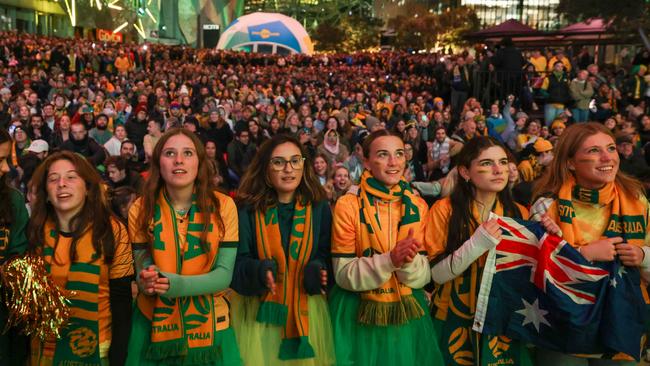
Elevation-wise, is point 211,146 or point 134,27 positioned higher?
point 134,27

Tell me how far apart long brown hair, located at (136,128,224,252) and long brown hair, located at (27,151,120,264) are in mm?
181

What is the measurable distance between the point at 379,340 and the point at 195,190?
1301mm

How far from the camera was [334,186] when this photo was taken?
798cm

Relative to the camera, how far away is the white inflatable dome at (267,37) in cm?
5756

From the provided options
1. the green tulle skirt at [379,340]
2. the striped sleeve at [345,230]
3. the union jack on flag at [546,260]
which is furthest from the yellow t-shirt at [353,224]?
the union jack on flag at [546,260]

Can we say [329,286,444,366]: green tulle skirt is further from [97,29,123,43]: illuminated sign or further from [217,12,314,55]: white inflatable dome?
[97,29,123,43]: illuminated sign

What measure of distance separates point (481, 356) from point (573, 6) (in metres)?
20.9

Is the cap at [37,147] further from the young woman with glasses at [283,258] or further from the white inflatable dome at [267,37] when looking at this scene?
the white inflatable dome at [267,37]

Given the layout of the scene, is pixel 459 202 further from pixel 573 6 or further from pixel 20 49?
pixel 20 49

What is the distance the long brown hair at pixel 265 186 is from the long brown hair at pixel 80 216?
0.75m

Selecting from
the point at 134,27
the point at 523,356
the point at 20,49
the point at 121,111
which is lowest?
the point at 523,356

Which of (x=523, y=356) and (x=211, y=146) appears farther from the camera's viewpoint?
(x=211, y=146)

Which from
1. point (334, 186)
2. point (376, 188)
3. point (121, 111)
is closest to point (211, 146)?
point (334, 186)

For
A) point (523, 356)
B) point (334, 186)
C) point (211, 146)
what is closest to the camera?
point (523, 356)
